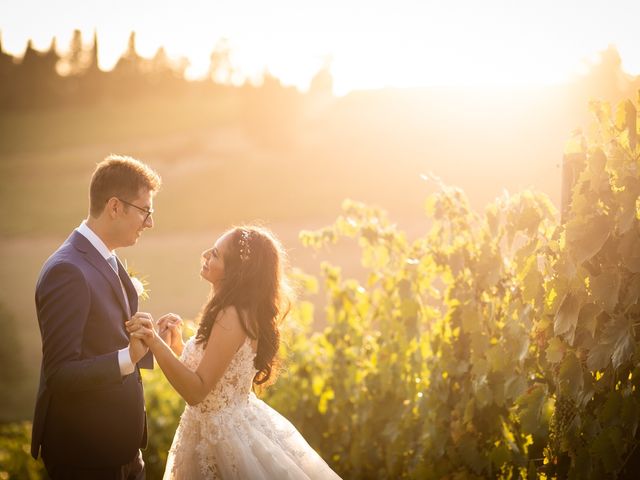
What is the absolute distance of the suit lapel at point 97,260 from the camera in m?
3.19

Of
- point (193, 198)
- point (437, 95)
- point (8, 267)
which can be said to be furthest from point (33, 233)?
point (437, 95)

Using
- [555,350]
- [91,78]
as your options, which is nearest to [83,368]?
[555,350]

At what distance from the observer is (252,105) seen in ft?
168

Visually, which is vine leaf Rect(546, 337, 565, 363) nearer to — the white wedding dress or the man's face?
the white wedding dress

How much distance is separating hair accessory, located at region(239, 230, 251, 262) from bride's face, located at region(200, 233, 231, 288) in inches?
2.4

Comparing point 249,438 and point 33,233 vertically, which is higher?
point 249,438

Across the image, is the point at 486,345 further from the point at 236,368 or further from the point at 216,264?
the point at 216,264

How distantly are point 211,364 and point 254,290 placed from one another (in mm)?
373

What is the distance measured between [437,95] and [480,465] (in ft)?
120

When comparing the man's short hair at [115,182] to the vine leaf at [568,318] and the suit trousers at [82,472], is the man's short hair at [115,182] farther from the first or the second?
the vine leaf at [568,318]

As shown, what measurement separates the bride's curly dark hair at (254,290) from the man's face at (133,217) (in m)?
0.42

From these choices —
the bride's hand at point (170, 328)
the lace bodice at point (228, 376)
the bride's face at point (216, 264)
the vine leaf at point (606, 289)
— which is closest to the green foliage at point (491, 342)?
the vine leaf at point (606, 289)

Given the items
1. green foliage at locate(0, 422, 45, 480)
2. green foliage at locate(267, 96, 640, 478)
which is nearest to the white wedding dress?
green foliage at locate(267, 96, 640, 478)

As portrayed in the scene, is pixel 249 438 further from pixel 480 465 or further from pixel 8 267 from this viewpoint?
pixel 8 267
